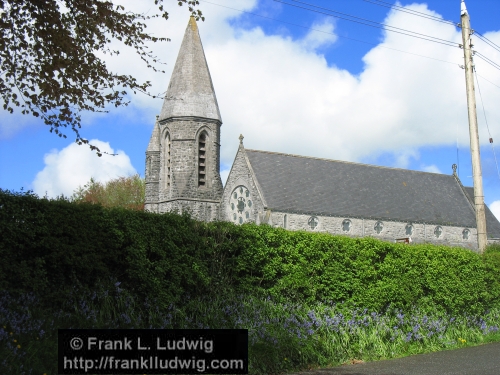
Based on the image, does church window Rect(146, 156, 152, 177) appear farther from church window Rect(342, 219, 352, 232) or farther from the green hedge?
the green hedge

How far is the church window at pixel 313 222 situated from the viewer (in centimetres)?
4076

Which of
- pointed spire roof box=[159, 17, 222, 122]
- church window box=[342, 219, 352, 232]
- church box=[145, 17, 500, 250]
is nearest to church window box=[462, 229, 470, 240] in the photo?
church box=[145, 17, 500, 250]

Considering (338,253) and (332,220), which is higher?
(332,220)

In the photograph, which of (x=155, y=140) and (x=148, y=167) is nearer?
(x=148, y=167)

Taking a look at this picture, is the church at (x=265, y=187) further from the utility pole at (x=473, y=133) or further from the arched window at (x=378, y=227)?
the utility pole at (x=473, y=133)

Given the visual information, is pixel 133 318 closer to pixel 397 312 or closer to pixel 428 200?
pixel 397 312

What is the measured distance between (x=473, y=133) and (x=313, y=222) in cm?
2227

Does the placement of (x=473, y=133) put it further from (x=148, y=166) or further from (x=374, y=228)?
(x=148, y=166)

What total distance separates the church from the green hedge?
22464mm

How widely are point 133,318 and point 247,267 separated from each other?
3.36 metres

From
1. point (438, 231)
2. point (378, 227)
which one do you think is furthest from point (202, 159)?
point (438, 231)

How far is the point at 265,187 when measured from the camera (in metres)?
40.5

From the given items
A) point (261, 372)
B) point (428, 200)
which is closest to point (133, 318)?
point (261, 372)

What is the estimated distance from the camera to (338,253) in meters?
14.7
